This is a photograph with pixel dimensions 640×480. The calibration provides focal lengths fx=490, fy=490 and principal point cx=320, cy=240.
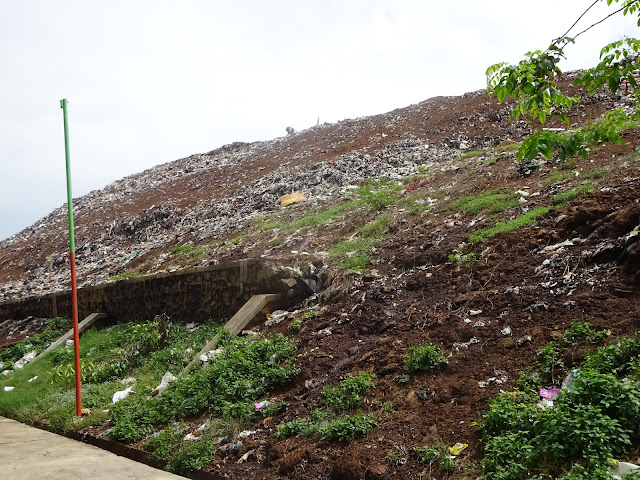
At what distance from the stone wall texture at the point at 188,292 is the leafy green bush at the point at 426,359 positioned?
2688mm

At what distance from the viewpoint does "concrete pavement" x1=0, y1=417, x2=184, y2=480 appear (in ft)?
11.5

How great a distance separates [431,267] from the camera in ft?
16.6

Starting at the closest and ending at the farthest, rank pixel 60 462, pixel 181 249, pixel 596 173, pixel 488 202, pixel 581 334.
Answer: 1. pixel 581 334
2. pixel 60 462
3. pixel 596 173
4. pixel 488 202
5. pixel 181 249

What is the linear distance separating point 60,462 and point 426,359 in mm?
2946

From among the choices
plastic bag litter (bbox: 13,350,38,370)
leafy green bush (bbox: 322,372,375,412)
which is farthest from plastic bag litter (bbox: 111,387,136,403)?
plastic bag litter (bbox: 13,350,38,370)

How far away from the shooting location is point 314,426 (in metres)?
3.46

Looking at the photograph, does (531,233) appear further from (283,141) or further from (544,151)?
(283,141)

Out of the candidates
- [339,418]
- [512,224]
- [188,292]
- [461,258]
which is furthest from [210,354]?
[512,224]

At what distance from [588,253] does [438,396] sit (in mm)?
1824

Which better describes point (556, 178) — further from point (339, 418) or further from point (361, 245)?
point (339, 418)

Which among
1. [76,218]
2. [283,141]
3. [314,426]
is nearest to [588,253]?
[314,426]

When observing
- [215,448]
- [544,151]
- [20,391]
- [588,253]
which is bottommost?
[20,391]

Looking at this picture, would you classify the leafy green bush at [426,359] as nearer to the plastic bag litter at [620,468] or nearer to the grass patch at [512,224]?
the plastic bag litter at [620,468]

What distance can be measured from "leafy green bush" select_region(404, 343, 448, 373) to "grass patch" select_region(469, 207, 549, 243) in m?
1.73
